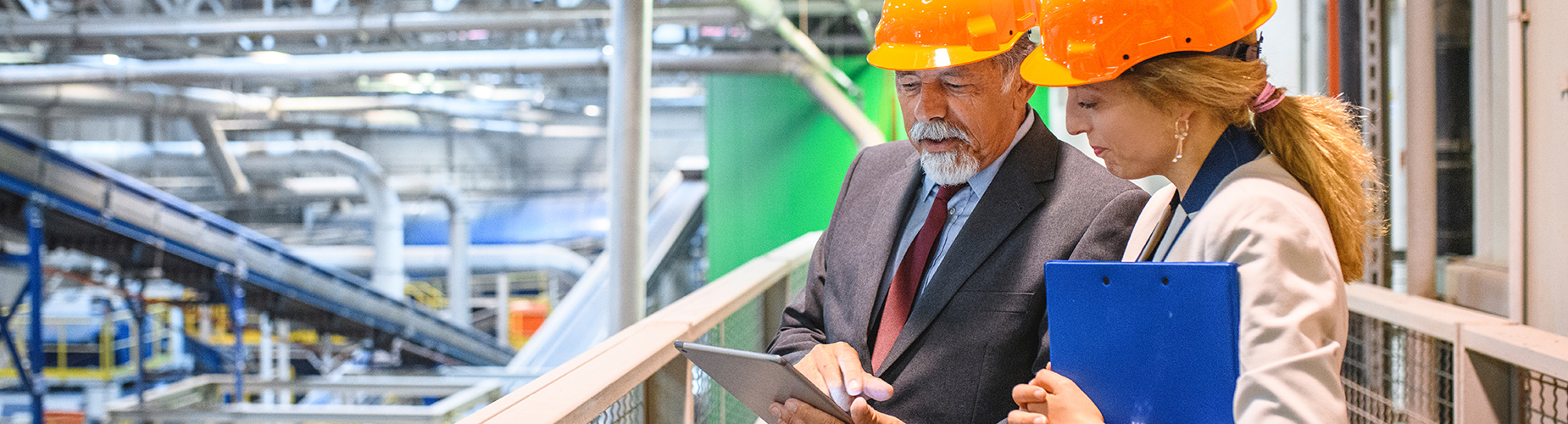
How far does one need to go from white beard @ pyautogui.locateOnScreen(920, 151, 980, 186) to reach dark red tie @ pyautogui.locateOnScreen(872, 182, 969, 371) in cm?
5

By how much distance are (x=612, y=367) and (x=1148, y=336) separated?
77 cm

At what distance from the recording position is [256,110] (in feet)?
41.1

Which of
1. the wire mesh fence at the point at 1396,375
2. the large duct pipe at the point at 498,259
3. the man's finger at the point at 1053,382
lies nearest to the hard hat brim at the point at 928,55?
the man's finger at the point at 1053,382

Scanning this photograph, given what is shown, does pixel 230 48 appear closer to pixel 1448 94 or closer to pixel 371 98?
pixel 371 98

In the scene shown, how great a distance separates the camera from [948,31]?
143 cm

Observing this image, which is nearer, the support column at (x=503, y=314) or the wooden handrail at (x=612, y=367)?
the wooden handrail at (x=612, y=367)

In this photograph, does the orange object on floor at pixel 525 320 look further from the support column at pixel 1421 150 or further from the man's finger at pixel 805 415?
the man's finger at pixel 805 415

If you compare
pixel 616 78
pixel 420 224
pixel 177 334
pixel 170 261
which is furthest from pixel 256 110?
pixel 616 78

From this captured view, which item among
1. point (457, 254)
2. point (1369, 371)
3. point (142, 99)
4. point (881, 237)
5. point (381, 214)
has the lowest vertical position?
point (457, 254)

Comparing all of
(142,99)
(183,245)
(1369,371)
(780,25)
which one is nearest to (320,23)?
(183,245)

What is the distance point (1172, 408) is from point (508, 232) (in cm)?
2067

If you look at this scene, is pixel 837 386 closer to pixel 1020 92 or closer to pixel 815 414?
pixel 815 414

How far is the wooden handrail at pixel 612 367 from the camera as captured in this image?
1102 mm

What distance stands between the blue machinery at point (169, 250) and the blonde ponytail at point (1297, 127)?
28.4ft
